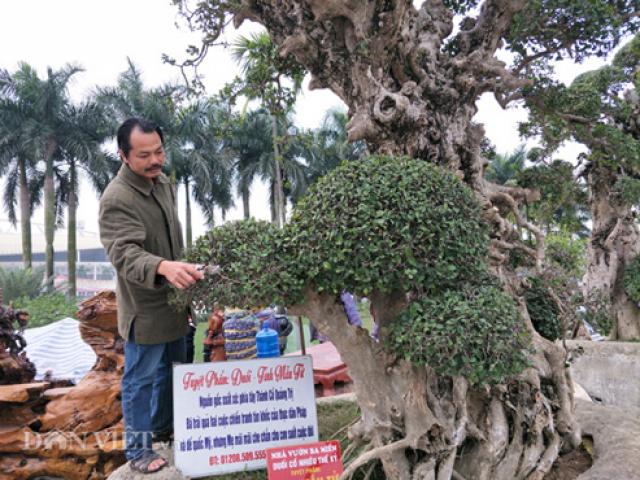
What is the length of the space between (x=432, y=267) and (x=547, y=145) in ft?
11.7

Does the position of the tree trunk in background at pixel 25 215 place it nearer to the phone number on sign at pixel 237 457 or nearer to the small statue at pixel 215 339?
the small statue at pixel 215 339

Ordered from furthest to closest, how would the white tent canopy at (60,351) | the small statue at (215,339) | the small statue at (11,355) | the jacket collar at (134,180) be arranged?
the white tent canopy at (60,351) < the small statue at (215,339) < the small statue at (11,355) < the jacket collar at (134,180)

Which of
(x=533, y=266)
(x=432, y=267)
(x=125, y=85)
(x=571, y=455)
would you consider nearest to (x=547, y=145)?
(x=533, y=266)

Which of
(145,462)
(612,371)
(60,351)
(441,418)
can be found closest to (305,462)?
(441,418)

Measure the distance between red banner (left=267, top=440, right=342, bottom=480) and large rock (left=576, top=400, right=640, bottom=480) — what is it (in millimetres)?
1236

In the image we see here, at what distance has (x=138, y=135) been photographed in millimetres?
2465

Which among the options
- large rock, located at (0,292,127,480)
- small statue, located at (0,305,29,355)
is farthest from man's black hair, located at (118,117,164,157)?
small statue, located at (0,305,29,355)

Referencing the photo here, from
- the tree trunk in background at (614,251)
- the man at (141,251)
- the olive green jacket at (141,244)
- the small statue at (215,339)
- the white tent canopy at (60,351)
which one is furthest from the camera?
the tree trunk in background at (614,251)

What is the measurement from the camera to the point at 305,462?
7.93 feet

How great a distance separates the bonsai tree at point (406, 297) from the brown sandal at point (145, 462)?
100 cm

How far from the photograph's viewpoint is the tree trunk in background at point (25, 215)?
2020 cm

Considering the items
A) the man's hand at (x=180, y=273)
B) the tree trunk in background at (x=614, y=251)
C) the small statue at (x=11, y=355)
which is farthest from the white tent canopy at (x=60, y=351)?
the tree trunk in background at (x=614, y=251)

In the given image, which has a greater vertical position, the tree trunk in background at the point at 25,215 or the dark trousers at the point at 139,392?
the tree trunk in background at the point at 25,215

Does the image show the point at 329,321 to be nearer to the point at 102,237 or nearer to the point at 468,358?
the point at 468,358
